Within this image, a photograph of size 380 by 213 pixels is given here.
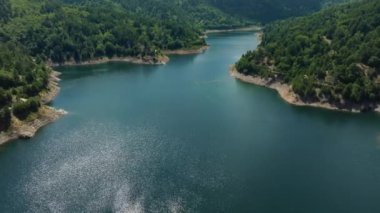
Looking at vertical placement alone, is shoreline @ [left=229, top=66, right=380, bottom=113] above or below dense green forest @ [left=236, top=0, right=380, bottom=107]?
below

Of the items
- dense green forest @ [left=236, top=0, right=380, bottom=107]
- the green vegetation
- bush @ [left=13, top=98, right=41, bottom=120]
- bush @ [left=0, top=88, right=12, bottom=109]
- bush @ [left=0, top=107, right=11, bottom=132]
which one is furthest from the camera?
dense green forest @ [left=236, top=0, right=380, bottom=107]

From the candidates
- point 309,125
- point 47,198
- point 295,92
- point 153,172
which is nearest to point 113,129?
point 153,172

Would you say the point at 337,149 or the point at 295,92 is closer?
the point at 337,149

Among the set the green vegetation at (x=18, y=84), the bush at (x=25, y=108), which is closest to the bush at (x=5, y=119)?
the green vegetation at (x=18, y=84)

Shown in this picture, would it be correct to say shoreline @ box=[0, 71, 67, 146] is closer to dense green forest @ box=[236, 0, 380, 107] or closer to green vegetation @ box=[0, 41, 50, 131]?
green vegetation @ box=[0, 41, 50, 131]

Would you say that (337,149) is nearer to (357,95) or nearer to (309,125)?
(309,125)

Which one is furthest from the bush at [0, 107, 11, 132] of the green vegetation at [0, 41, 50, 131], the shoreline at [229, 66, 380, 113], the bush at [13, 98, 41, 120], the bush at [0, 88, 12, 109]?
the shoreline at [229, 66, 380, 113]

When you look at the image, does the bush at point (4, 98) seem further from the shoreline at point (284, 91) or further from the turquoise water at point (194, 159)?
the shoreline at point (284, 91)

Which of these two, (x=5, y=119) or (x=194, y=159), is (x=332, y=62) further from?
(x=5, y=119)
